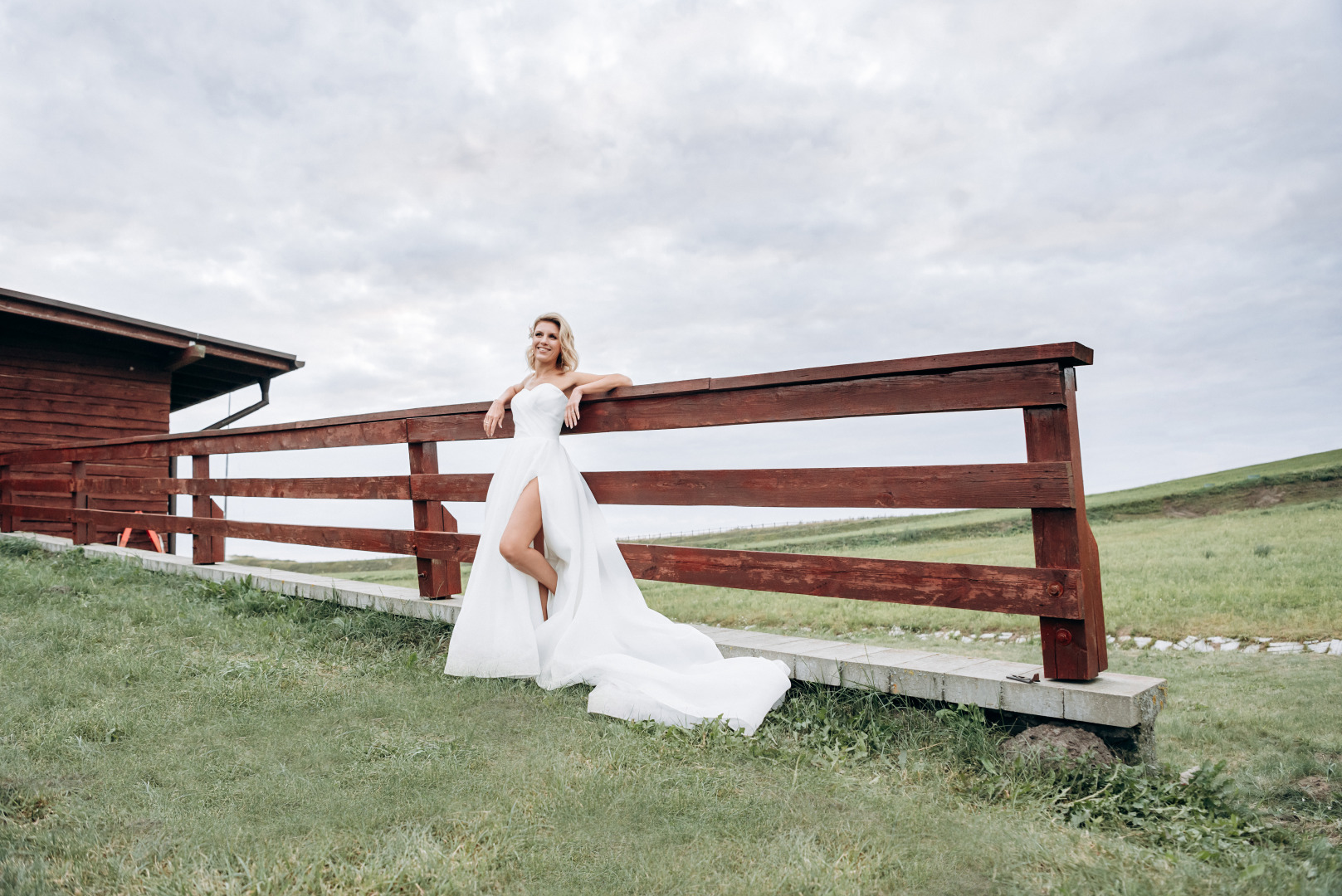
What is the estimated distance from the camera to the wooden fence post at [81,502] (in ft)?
31.1

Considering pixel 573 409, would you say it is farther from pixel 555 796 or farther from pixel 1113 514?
pixel 1113 514

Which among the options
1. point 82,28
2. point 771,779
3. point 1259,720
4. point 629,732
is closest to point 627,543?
point 629,732

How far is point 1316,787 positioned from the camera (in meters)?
2.82

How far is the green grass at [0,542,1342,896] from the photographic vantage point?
189cm

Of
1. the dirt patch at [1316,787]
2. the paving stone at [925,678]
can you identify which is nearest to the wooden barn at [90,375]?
the paving stone at [925,678]

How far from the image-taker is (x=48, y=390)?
41.3 feet

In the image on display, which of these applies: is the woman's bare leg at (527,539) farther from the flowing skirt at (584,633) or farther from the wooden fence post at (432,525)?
the wooden fence post at (432,525)

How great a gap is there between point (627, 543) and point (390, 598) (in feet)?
5.98

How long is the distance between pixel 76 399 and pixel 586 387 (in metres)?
12.4

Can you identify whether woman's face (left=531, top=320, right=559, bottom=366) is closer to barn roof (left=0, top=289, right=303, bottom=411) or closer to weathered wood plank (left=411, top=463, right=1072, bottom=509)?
weathered wood plank (left=411, top=463, right=1072, bottom=509)

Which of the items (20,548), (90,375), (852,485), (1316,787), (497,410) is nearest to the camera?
(1316,787)

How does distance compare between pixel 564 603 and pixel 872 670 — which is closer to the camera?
pixel 872 670

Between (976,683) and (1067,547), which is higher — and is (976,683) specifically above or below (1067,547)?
below

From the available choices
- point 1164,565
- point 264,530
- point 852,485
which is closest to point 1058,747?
point 852,485
